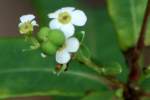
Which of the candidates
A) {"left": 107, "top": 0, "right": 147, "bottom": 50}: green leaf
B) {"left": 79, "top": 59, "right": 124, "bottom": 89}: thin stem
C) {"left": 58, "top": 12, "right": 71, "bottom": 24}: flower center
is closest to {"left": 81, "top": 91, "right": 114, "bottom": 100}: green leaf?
{"left": 79, "top": 59, "right": 124, "bottom": 89}: thin stem

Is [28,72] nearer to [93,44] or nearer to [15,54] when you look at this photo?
[15,54]

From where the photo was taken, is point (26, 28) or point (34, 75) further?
point (34, 75)

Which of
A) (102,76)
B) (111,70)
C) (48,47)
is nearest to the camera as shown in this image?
(48,47)

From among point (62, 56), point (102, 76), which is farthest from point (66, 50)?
point (102, 76)

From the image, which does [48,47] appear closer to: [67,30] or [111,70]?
[67,30]

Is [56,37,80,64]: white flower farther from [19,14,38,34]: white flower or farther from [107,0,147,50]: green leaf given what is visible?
[107,0,147,50]: green leaf

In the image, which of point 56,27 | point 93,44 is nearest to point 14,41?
point 93,44

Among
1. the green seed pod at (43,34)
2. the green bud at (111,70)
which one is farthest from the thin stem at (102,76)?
the green seed pod at (43,34)
